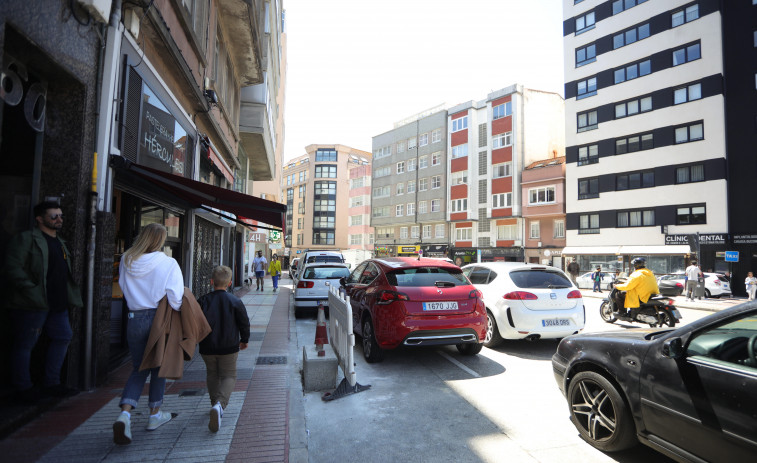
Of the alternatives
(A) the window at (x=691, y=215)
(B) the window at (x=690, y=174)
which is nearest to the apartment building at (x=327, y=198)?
(B) the window at (x=690, y=174)

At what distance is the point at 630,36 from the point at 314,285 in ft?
116

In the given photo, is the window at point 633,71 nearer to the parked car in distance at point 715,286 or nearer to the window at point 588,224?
the window at point 588,224

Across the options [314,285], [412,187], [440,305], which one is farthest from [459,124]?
[440,305]

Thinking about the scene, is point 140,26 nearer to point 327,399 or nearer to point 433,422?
point 327,399

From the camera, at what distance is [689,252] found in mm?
28750

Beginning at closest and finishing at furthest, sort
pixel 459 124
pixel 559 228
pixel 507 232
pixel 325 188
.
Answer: pixel 559 228 < pixel 507 232 < pixel 459 124 < pixel 325 188

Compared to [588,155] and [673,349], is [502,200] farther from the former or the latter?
[673,349]

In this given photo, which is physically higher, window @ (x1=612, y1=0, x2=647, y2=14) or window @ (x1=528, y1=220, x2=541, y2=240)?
window @ (x1=612, y1=0, x2=647, y2=14)

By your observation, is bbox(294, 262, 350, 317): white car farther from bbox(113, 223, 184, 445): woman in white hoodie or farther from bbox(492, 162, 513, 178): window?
bbox(492, 162, 513, 178): window

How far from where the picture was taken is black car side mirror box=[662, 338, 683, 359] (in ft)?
9.65

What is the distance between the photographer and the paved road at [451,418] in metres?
3.60

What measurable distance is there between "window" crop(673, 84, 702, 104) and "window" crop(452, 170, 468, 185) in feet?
63.9

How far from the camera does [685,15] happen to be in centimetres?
3075

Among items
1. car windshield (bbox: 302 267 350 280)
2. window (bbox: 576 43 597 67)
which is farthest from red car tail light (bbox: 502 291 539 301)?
window (bbox: 576 43 597 67)
